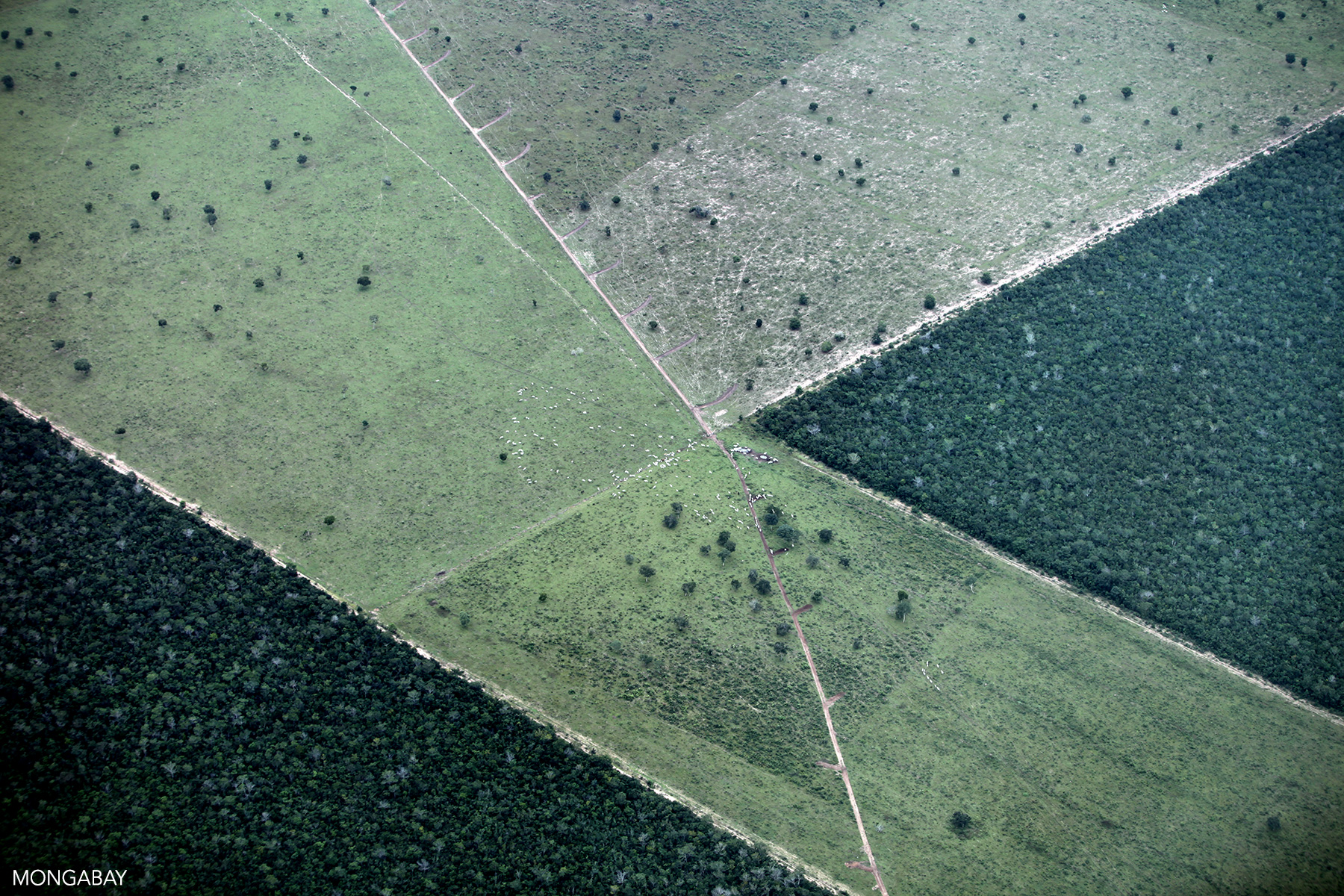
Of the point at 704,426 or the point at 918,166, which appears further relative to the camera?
the point at 918,166

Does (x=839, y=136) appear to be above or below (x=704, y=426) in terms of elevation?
above

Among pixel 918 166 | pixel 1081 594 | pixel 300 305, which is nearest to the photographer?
pixel 1081 594

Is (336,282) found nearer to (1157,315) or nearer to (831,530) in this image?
(831,530)

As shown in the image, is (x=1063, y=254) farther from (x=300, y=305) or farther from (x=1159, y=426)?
(x=300, y=305)

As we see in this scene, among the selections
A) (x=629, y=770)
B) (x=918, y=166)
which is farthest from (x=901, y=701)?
(x=918, y=166)

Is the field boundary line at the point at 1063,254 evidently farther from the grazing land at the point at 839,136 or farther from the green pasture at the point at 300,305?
the green pasture at the point at 300,305

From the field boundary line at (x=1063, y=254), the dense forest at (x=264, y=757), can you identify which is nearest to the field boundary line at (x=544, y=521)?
the dense forest at (x=264, y=757)
